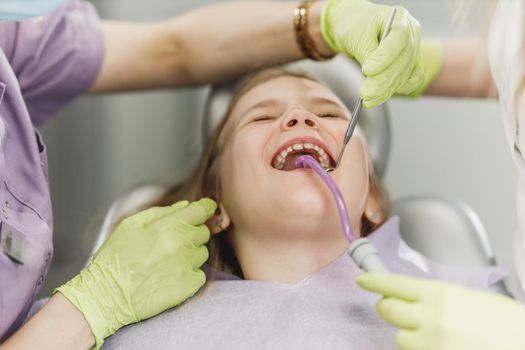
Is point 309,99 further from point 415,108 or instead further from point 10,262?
point 415,108

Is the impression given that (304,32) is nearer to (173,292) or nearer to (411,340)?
(173,292)

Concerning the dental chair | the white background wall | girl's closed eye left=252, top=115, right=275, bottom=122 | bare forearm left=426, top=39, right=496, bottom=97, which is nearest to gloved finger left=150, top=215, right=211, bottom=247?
girl's closed eye left=252, top=115, right=275, bottom=122

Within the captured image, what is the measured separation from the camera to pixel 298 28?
1.45 metres

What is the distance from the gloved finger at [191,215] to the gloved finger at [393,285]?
40cm

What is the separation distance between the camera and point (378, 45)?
1.14 metres

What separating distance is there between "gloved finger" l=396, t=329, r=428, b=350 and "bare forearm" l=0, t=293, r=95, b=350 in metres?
0.47

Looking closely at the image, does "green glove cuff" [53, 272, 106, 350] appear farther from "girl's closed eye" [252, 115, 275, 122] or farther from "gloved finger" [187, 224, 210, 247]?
"girl's closed eye" [252, 115, 275, 122]

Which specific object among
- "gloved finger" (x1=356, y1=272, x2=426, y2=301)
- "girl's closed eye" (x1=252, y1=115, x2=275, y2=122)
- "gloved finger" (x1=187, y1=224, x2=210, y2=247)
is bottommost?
"gloved finger" (x1=187, y1=224, x2=210, y2=247)

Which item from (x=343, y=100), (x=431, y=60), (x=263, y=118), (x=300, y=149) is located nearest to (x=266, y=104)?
(x=263, y=118)

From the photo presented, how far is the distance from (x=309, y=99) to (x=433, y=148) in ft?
2.79

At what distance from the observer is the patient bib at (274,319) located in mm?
1094

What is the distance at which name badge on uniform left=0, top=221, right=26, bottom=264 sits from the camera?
106 cm

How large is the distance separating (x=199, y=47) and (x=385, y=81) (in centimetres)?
58

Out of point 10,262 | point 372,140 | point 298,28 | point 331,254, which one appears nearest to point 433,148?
point 372,140
